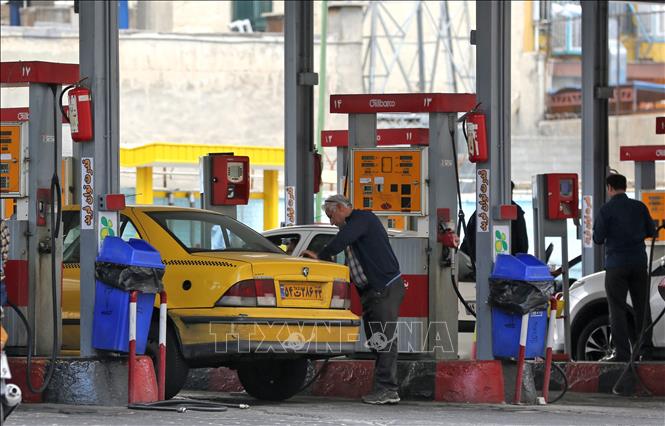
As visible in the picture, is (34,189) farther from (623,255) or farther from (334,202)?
(623,255)

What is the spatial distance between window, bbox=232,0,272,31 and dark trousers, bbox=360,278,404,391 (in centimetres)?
4572

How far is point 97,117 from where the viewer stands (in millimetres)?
12797

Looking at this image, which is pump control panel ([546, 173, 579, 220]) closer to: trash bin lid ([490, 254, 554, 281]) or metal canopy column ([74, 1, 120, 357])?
trash bin lid ([490, 254, 554, 281])

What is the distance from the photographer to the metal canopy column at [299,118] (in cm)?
1995

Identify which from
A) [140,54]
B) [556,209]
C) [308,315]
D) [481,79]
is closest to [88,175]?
[308,315]

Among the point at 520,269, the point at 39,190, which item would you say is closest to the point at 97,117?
the point at 39,190

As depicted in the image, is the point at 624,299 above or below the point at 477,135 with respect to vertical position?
below

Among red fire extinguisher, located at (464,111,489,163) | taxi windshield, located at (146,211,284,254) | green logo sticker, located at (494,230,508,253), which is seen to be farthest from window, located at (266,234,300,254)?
red fire extinguisher, located at (464,111,489,163)

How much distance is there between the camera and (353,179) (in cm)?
1555

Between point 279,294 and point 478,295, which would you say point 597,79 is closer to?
point 478,295

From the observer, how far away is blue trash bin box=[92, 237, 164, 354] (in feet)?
→ 40.3

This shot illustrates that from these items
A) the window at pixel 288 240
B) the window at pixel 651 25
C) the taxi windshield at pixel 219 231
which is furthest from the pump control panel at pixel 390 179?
the window at pixel 651 25

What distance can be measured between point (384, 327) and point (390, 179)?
7.25 feet

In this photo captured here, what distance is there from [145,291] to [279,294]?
0.99 meters
